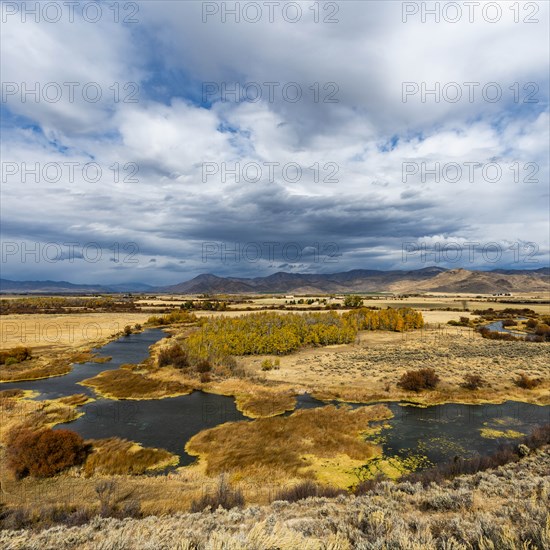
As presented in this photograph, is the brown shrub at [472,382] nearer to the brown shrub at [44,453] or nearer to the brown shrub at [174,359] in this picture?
the brown shrub at [174,359]

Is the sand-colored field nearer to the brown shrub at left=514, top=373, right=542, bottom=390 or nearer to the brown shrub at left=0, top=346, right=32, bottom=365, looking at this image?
the brown shrub at left=0, top=346, right=32, bottom=365

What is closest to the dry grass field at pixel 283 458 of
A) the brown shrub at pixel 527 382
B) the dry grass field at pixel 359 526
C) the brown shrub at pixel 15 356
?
the dry grass field at pixel 359 526

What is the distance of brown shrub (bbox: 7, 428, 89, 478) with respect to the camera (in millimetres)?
16984

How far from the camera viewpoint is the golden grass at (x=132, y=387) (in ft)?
104

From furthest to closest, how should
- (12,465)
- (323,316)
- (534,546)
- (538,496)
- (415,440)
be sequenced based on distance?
1. (323,316)
2. (415,440)
3. (12,465)
4. (538,496)
5. (534,546)

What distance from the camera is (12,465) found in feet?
56.6

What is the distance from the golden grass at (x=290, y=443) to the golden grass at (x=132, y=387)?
10.8 m

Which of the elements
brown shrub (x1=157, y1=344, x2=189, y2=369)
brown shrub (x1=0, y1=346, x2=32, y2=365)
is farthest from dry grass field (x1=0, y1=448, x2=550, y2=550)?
brown shrub (x1=0, y1=346, x2=32, y2=365)

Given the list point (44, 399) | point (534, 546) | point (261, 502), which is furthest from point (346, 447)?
point (44, 399)

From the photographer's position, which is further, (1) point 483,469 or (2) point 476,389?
(2) point 476,389

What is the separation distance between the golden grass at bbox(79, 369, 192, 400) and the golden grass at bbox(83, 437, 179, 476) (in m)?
10.6

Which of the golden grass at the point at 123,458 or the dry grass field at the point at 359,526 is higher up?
the dry grass field at the point at 359,526

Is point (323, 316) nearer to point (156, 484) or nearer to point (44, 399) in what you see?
point (44, 399)

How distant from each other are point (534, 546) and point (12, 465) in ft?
71.2
